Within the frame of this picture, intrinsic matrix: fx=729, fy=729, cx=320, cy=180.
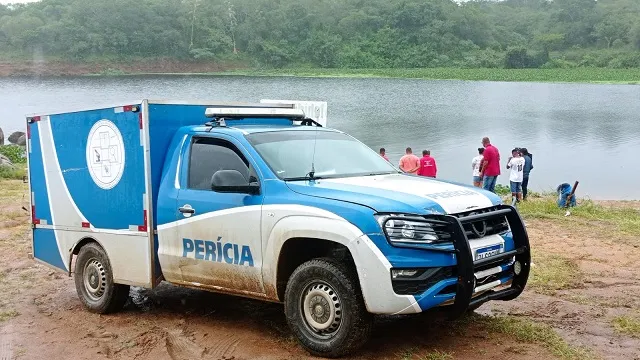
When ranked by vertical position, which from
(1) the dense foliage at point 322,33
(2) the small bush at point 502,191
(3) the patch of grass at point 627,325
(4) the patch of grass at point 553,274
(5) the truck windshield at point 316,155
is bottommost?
(2) the small bush at point 502,191

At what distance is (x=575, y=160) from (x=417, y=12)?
76.4m

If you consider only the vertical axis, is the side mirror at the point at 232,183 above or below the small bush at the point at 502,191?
above

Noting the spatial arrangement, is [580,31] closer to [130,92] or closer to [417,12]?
[417,12]

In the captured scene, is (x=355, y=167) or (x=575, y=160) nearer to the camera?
(x=355, y=167)

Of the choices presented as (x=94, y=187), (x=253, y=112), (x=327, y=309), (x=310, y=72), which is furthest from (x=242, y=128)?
(x=310, y=72)

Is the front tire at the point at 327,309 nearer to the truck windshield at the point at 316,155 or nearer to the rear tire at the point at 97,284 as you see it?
the truck windshield at the point at 316,155

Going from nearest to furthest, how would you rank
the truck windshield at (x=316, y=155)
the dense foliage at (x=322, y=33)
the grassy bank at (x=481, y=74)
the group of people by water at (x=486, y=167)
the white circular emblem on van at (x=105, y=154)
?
1. the truck windshield at (x=316, y=155)
2. the white circular emblem on van at (x=105, y=154)
3. the group of people by water at (x=486, y=167)
4. the dense foliage at (x=322, y=33)
5. the grassy bank at (x=481, y=74)

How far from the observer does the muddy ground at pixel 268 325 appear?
610cm

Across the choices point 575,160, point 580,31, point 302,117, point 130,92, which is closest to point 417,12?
point 580,31

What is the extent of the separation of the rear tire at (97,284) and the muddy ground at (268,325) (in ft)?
0.40

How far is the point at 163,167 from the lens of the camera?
7.11m

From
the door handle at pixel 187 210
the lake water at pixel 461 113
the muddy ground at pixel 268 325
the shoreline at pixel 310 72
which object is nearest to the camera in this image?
→ the muddy ground at pixel 268 325

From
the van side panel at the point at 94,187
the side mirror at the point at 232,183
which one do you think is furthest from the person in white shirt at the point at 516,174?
the side mirror at the point at 232,183

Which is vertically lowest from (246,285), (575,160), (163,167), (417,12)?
(575,160)
